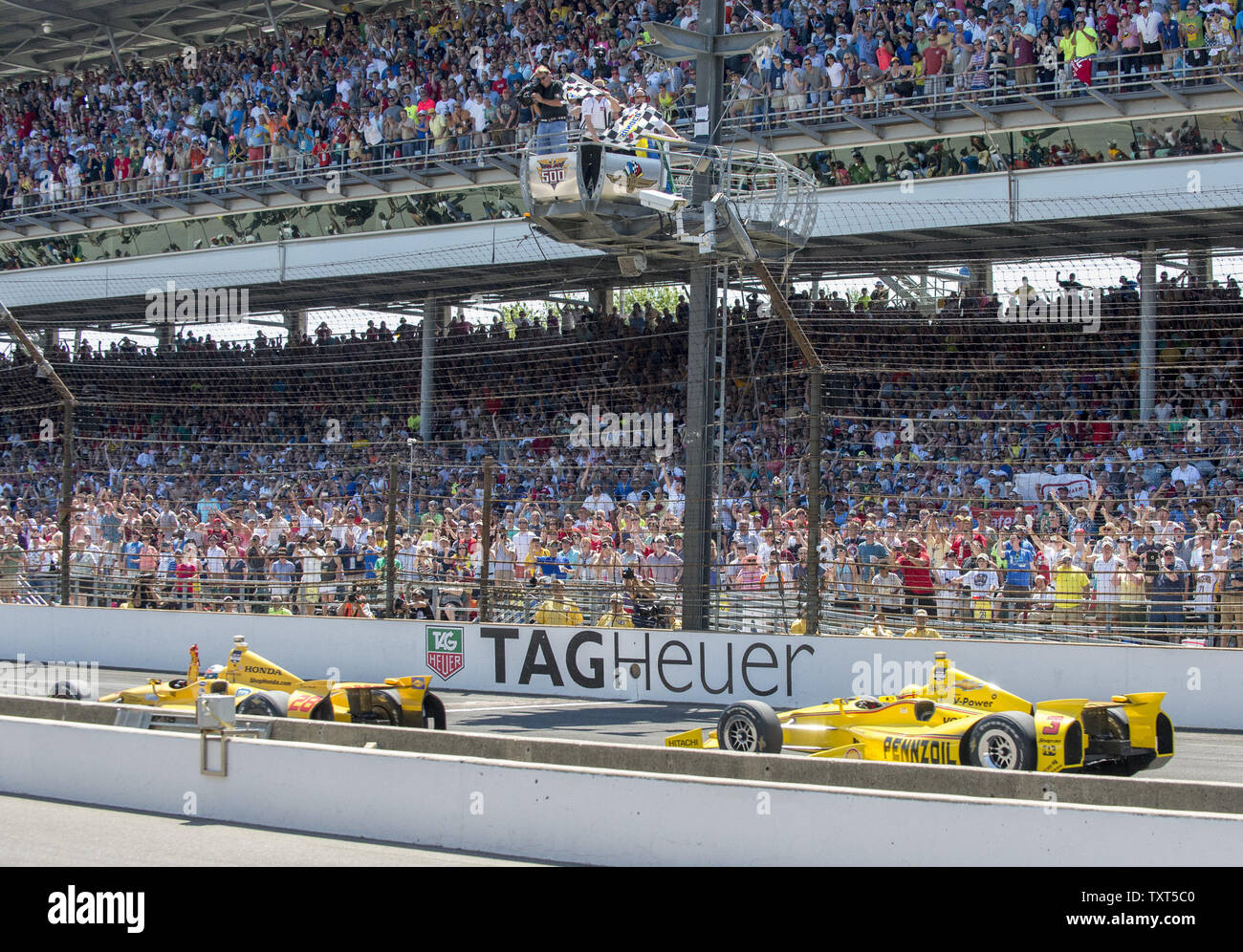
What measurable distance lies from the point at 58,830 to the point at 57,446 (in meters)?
21.5

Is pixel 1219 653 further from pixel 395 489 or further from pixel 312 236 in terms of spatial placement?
pixel 312 236

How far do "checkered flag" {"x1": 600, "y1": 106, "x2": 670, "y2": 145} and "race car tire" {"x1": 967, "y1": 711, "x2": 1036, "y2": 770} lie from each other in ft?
23.9

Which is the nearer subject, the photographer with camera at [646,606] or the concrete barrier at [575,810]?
the concrete barrier at [575,810]

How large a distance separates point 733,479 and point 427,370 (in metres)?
7.83

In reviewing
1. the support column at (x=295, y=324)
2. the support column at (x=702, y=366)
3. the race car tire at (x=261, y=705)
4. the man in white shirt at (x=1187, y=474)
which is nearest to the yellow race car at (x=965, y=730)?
the race car tire at (x=261, y=705)

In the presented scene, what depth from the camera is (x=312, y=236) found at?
27422 mm

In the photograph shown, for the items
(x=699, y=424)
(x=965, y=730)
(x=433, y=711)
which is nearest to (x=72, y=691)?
(x=433, y=711)

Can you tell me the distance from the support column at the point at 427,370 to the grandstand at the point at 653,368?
88 millimetres

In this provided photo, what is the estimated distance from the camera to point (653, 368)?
22844mm

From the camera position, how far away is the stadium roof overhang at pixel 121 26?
3272 cm

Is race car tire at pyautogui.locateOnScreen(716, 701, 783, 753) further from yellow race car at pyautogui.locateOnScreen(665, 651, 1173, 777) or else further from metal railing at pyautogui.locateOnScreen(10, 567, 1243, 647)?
metal railing at pyautogui.locateOnScreen(10, 567, 1243, 647)

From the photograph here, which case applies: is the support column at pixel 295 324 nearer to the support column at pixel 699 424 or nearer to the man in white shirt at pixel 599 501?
the man in white shirt at pixel 599 501

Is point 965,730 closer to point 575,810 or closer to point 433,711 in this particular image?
point 575,810
